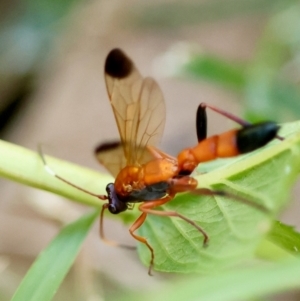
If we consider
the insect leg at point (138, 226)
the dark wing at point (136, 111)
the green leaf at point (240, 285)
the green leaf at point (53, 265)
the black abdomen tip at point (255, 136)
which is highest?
the dark wing at point (136, 111)

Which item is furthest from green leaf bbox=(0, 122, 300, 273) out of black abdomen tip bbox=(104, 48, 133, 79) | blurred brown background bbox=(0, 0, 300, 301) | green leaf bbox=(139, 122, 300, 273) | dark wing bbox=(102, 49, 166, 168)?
blurred brown background bbox=(0, 0, 300, 301)

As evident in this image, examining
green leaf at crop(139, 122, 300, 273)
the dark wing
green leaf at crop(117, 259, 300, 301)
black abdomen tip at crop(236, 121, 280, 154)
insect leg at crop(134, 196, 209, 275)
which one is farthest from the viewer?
the dark wing

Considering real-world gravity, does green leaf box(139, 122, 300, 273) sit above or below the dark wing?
below

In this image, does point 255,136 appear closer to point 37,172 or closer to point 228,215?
point 228,215

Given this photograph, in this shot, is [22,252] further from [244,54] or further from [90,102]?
[244,54]

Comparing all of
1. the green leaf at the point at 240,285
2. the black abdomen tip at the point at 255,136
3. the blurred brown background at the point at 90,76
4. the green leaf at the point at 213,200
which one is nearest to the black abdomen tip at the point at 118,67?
the green leaf at the point at 213,200

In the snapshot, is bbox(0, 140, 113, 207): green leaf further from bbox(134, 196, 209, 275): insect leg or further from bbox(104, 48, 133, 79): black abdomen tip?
bbox(104, 48, 133, 79): black abdomen tip

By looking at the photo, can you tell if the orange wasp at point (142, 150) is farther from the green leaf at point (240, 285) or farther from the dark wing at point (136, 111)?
the green leaf at point (240, 285)

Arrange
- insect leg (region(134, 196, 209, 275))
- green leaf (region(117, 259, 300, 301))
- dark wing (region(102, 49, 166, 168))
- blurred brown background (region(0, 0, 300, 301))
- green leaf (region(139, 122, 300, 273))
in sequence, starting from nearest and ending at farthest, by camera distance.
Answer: green leaf (region(117, 259, 300, 301)), green leaf (region(139, 122, 300, 273)), insect leg (region(134, 196, 209, 275)), dark wing (region(102, 49, 166, 168)), blurred brown background (region(0, 0, 300, 301))

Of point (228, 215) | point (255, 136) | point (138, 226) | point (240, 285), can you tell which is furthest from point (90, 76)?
point (240, 285)
